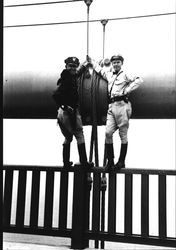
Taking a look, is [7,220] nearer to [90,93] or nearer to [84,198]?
[84,198]

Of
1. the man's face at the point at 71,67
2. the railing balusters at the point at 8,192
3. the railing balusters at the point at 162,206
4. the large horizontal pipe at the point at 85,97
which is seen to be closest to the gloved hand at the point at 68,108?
the large horizontal pipe at the point at 85,97

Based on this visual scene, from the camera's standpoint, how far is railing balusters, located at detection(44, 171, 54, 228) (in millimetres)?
3301

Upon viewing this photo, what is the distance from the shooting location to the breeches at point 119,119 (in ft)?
10.7

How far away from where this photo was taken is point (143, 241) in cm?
302

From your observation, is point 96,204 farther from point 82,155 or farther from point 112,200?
point 82,155

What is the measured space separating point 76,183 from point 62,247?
0.59 metres

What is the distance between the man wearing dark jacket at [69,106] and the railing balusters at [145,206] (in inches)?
21.6

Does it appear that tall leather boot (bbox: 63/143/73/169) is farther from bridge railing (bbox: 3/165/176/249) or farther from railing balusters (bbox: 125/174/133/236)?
railing balusters (bbox: 125/174/133/236)

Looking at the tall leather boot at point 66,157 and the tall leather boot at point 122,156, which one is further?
the tall leather boot at point 66,157

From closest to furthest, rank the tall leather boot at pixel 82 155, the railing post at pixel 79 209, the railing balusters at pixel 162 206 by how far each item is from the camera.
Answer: the railing balusters at pixel 162 206 < the railing post at pixel 79 209 < the tall leather boot at pixel 82 155

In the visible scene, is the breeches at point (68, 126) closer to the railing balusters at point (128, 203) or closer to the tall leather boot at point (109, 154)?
the tall leather boot at point (109, 154)

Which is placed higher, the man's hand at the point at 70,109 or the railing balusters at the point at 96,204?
the man's hand at the point at 70,109

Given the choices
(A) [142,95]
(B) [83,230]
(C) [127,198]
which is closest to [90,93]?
(A) [142,95]

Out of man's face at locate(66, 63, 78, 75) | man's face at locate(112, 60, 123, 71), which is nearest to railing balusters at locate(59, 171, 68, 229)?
man's face at locate(66, 63, 78, 75)
